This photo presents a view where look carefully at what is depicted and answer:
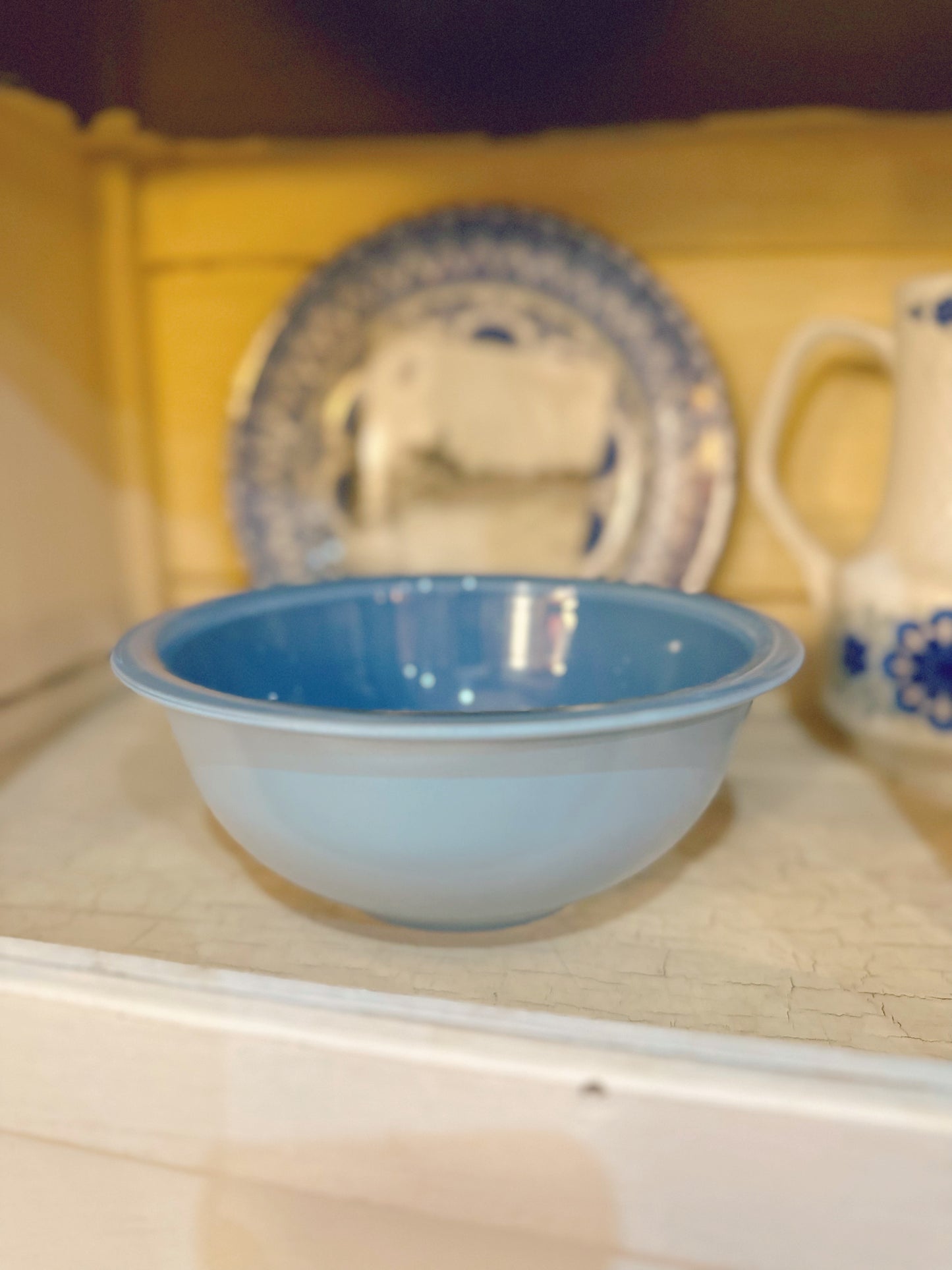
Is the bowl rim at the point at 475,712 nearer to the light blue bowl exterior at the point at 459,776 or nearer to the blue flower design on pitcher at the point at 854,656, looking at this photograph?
the light blue bowl exterior at the point at 459,776

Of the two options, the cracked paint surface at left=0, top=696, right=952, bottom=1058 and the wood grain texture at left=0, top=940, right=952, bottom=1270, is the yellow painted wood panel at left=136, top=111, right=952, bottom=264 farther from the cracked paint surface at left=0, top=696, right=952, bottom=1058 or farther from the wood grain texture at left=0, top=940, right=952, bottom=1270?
the wood grain texture at left=0, top=940, right=952, bottom=1270

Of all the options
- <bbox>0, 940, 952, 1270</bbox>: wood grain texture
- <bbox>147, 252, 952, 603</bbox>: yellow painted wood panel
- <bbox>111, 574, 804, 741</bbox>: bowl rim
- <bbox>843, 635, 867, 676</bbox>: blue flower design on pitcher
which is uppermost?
<bbox>147, 252, 952, 603</bbox>: yellow painted wood panel

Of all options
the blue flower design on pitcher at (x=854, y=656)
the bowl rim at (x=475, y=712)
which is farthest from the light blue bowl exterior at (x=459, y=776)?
the blue flower design on pitcher at (x=854, y=656)

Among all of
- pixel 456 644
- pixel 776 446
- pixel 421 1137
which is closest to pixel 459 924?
pixel 421 1137

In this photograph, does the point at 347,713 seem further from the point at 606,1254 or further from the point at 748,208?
the point at 748,208

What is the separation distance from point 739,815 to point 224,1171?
276 millimetres

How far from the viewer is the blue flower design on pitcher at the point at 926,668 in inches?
17.4

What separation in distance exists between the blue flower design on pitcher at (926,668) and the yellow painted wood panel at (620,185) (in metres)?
0.27

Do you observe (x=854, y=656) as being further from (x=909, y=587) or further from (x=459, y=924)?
(x=459, y=924)

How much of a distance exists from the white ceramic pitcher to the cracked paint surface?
0.12 feet

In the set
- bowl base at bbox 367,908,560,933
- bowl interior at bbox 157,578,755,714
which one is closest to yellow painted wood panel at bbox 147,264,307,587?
bowl interior at bbox 157,578,755,714

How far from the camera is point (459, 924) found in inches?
12.9

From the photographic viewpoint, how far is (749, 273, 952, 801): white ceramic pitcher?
0.44 meters

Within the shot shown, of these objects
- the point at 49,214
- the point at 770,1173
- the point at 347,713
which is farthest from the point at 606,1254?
the point at 49,214
